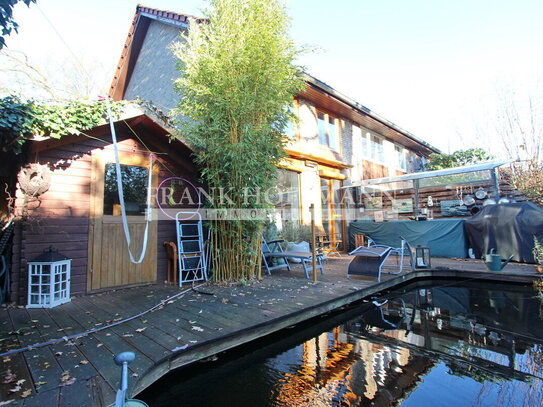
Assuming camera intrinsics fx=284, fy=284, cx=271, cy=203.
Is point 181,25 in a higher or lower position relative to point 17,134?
higher

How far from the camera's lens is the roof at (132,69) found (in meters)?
7.46

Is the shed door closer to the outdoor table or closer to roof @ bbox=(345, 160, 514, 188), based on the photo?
the outdoor table

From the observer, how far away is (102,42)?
398 inches

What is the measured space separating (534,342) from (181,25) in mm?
8660

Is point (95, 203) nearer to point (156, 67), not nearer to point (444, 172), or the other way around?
point (156, 67)

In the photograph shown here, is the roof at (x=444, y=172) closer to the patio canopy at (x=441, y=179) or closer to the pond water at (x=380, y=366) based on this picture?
the patio canopy at (x=441, y=179)

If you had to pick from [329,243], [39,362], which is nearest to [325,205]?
[329,243]

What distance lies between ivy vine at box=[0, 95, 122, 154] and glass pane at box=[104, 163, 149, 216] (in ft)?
2.85

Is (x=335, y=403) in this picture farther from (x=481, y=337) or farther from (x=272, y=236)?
(x=272, y=236)

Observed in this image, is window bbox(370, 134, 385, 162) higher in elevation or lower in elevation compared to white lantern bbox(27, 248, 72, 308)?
higher

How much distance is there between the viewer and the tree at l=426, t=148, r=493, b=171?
11.6 m

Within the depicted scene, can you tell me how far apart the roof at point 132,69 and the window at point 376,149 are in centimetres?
38

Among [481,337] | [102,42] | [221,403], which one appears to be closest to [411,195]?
[481,337]

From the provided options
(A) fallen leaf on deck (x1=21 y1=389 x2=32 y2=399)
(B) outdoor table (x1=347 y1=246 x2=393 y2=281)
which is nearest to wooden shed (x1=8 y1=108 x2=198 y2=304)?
(A) fallen leaf on deck (x1=21 y1=389 x2=32 y2=399)
